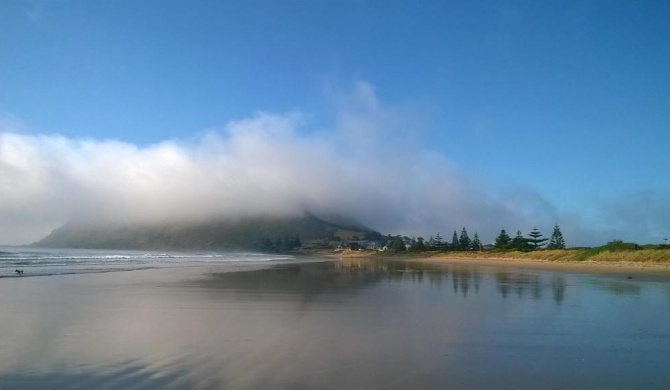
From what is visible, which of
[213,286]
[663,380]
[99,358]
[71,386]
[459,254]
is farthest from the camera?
[459,254]

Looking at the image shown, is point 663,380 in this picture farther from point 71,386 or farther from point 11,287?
point 11,287

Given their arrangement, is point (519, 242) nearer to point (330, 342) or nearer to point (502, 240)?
point (502, 240)

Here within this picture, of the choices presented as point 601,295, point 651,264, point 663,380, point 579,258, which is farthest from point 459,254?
point 663,380

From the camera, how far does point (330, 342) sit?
Result: 1092 cm

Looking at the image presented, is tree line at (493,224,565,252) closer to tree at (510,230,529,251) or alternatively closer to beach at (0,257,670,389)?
tree at (510,230,529,251)

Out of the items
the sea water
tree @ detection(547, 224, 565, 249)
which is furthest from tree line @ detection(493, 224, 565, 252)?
the sea water

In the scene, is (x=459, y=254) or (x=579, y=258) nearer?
(x=579, y=258)

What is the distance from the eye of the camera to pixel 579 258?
185 ft

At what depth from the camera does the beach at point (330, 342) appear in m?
8.02

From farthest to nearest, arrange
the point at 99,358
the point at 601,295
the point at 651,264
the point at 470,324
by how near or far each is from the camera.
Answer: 1. the point at 651,264
2. the point at 601,295
3. the point at 470,324
4. the point at 99,358

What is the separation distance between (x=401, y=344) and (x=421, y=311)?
215 inches

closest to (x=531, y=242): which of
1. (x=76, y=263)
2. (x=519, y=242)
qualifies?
(x=519, y=242)

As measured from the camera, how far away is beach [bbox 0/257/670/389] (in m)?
8.02

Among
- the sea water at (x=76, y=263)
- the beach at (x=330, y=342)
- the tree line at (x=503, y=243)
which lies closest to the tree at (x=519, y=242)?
the tree line at (x=503, y=243)
